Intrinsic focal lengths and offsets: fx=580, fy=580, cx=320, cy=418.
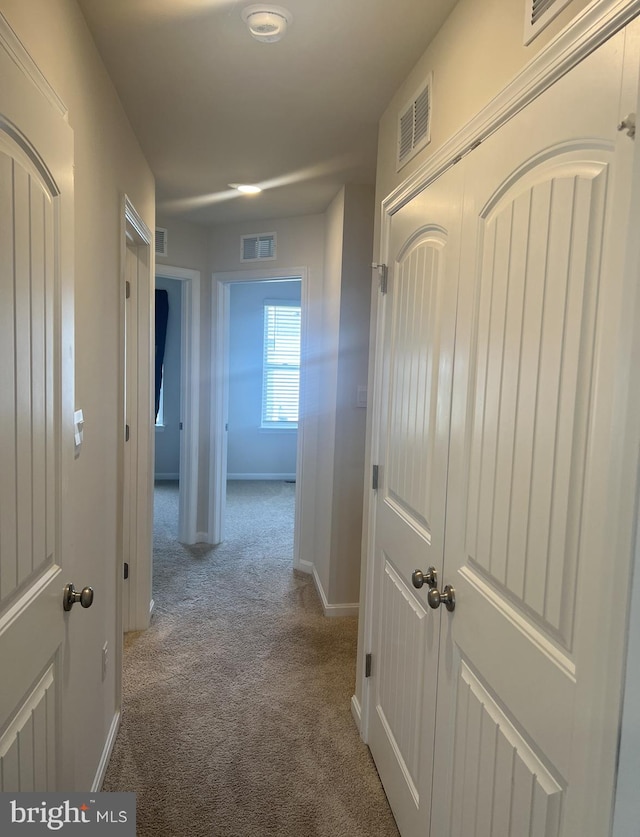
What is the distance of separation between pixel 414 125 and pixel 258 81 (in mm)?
580

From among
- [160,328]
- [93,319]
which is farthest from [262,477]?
[93,319]

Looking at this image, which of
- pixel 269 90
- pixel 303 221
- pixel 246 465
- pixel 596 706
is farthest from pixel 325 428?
pixel 246 465

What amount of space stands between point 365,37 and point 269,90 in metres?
0.48

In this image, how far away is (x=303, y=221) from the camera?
388 centimetres

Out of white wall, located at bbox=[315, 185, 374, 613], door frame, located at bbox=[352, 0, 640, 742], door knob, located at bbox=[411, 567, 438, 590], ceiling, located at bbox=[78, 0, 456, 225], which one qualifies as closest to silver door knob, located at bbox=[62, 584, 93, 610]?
door knob, located at bbox=[411, 567, 438, 590]

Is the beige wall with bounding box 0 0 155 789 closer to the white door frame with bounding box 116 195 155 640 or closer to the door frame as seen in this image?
the white door frame with bounding box 116 195 155 640

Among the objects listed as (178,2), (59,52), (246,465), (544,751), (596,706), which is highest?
(178,2)

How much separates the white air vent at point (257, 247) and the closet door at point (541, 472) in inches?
110

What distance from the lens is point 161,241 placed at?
3984mm

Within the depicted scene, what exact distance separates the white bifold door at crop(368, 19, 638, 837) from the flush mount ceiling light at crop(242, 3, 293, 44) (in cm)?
62

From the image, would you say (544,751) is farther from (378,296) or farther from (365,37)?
(365,37)

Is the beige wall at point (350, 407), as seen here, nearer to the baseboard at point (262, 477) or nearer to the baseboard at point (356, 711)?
the baseboard at point (356, 711)

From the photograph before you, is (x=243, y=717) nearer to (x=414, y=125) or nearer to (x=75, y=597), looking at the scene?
(x=75, y=597)

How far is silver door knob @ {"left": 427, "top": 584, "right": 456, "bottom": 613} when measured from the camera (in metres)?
1.40
